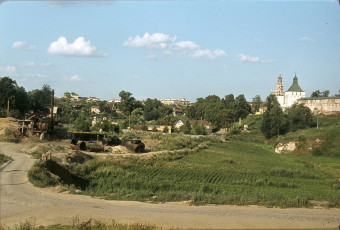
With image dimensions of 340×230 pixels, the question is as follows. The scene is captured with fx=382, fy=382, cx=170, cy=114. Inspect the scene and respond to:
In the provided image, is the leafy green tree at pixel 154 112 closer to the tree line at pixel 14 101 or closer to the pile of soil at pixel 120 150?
the tree line at pixel 14 101

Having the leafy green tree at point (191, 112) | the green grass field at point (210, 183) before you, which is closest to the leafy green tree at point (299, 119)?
the green grass field at point (210, 183)

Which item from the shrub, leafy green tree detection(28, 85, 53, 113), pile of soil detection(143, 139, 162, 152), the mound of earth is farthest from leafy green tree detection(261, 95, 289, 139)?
the shrub

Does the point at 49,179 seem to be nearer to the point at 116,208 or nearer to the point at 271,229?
the point at 116,208

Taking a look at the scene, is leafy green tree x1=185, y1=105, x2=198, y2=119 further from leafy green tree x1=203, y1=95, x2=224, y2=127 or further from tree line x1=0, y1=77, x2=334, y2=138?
leafy green tree x1=203, y1=95, x2=224, y2=127

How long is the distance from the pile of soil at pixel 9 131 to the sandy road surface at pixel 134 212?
15.2 m

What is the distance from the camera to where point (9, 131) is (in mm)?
32188

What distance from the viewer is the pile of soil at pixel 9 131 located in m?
31.7

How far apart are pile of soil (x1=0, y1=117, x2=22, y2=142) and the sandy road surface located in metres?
15.2

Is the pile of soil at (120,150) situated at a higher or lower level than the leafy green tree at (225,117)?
lower

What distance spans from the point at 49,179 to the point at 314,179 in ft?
60.5

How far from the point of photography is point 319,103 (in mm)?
80188

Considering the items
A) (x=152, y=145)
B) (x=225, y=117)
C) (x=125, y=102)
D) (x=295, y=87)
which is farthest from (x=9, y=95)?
(x=295, y=87)

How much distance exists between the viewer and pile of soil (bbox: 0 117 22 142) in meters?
31.7

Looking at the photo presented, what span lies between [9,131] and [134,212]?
21535 mm
